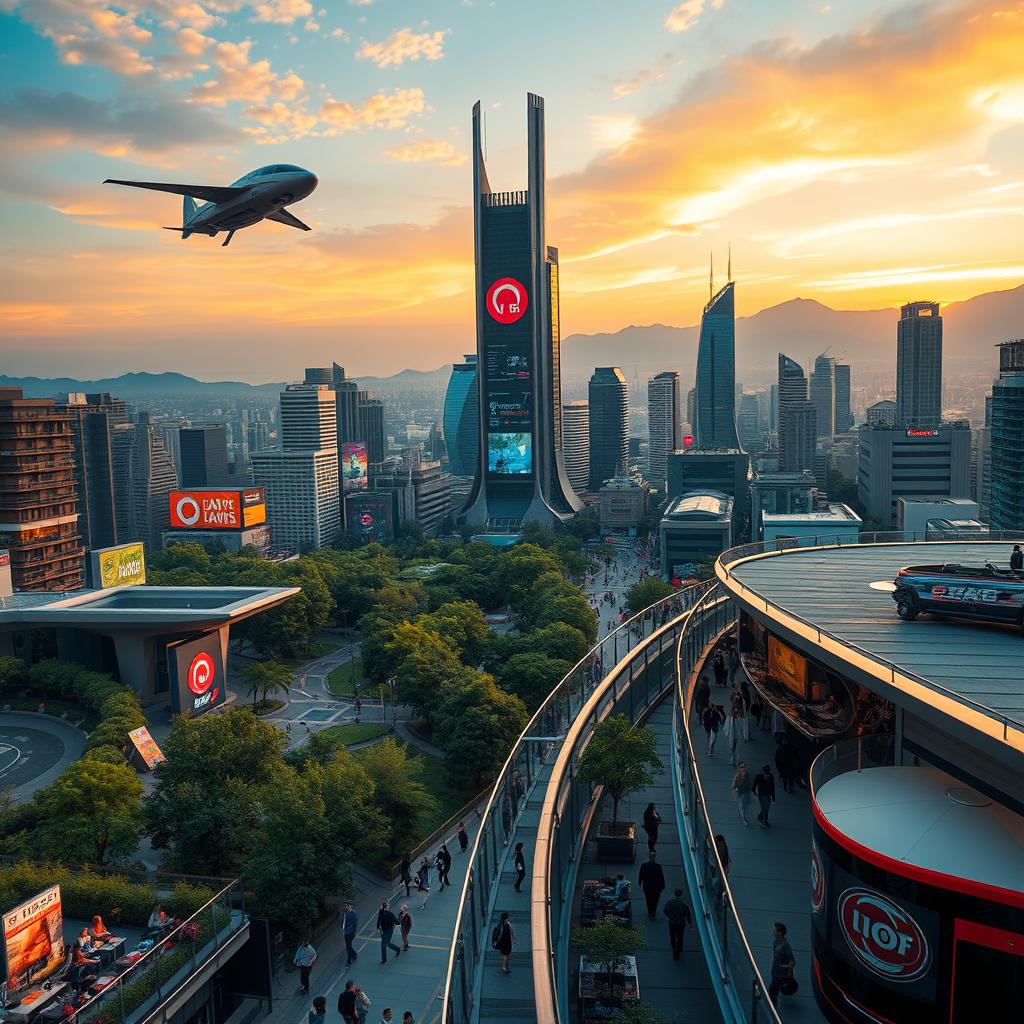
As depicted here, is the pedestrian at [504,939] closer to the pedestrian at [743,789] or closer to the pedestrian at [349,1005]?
the pedestrian at [743,789]

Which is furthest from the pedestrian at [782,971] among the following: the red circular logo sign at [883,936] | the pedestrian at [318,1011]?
the pedestrian at [318,1011]

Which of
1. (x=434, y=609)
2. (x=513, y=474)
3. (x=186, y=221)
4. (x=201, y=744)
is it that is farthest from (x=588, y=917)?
(x=513, y=474)

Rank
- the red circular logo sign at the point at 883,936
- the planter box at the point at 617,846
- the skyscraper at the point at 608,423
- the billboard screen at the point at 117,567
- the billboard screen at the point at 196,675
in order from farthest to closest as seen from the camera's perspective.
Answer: the skyscraper at the point at 608,423, the billboard screen at the point at 117,567, the billboard screen at the point at 196,675, the planter box at the point at 617,846, the red circular logo sign at the point at 883,936

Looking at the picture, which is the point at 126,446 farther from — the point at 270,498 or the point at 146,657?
the point at 146,657

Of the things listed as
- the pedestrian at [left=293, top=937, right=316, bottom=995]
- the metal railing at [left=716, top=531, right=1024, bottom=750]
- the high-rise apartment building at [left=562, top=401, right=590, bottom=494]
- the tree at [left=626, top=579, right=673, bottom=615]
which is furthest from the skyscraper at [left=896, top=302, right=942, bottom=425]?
the pedestrian at [left=293, top=937, right=316, bottom=995]

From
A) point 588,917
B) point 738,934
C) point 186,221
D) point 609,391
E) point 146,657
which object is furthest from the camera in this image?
point 609,391

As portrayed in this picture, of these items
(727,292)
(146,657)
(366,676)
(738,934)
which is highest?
(727,292)

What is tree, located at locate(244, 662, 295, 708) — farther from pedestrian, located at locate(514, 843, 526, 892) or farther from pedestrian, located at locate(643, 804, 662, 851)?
pedestrian, located at locate(514, 843, 526, 892)
